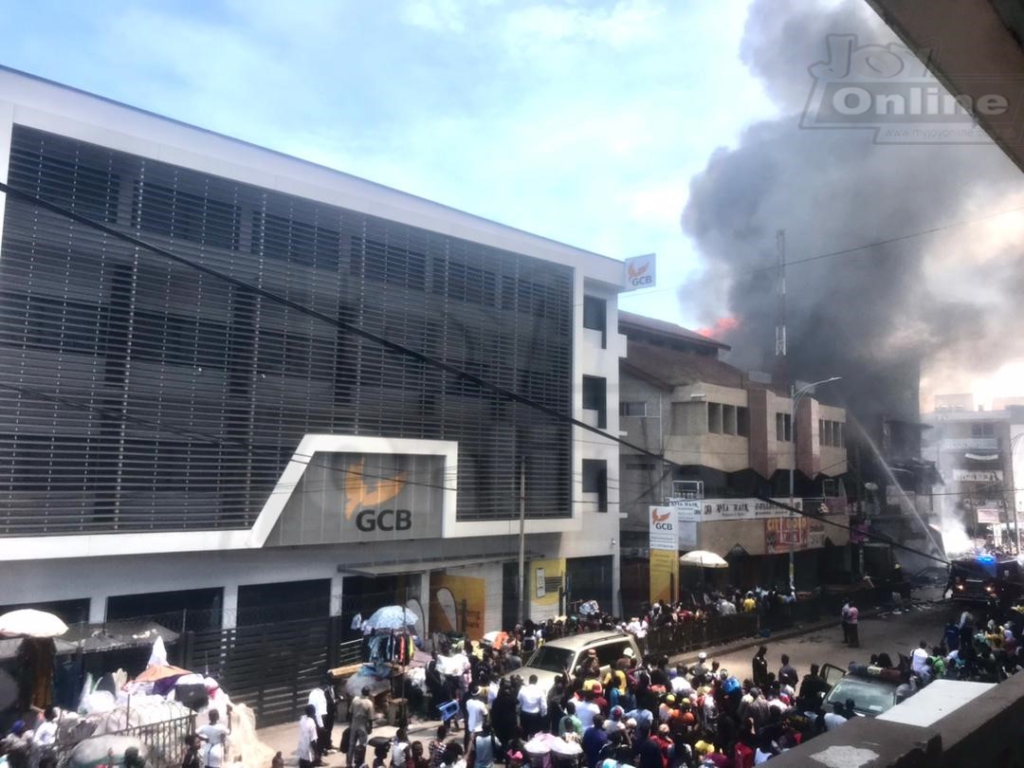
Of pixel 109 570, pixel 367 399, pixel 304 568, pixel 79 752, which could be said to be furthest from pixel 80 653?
pixel 367 399

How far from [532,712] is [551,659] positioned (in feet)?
8.12

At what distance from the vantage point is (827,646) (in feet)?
63.1

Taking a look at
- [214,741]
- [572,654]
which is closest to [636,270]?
[572,654]

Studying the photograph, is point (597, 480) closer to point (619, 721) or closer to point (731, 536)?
point (731, 536)

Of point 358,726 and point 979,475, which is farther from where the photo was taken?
point 979,475

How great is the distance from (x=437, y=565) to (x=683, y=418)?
12329 mm

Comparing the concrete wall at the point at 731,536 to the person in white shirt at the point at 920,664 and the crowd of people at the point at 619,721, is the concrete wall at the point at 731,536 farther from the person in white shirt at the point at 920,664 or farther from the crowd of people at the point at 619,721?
the crowd of people at the point at 619,721

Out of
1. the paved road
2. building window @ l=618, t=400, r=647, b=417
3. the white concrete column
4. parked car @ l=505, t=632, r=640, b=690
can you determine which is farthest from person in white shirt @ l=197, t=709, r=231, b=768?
building window @ l=618, t=400, r=647, b=417

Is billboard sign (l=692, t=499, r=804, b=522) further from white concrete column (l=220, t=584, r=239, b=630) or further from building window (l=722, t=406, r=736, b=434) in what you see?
white concrete column (l=220, t=584, r=239, b=630)

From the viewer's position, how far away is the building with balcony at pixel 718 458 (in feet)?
84.4

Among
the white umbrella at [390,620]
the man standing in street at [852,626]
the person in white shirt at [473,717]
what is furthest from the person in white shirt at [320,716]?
the man standing in street at [852,626]

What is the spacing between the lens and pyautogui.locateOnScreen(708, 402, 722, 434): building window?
90.1ft

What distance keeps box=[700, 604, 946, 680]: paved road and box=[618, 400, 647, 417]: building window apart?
31.2ft

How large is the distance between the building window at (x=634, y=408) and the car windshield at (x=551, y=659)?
53.7 ft
